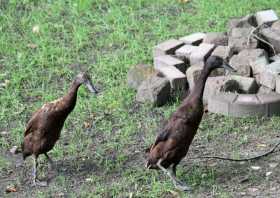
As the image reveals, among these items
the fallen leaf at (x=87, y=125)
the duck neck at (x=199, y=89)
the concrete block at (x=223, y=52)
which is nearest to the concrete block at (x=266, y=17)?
the concrete block at (x=223, y=52)

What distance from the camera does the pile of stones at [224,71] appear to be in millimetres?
8633

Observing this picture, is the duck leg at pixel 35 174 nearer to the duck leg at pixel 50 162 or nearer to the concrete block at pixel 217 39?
the duck leg at pixel 50 162

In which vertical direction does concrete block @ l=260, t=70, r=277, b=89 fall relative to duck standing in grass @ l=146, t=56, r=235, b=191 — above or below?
below

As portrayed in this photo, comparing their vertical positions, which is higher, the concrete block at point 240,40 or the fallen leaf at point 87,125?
the concrete block at point 240,40

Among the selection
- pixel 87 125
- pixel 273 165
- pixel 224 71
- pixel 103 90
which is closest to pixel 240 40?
pixel 224 71

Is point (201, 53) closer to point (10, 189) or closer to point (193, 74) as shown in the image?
point (193, 74)

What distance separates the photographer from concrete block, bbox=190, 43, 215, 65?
946 centimetres

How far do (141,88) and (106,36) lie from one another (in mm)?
2314

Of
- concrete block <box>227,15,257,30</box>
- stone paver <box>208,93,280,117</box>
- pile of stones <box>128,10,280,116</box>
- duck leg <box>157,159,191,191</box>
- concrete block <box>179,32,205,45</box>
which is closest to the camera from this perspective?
duck leg <box>157,159,191,191</box>

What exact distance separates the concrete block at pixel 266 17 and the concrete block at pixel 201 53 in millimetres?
909

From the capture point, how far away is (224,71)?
30.7ft

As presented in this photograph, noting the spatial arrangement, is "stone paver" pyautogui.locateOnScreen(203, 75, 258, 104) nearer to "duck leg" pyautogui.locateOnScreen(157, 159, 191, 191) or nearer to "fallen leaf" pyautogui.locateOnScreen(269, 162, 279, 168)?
"fallen leaf" pyautogui.locateOnScreen(269, 162, 279, 168)

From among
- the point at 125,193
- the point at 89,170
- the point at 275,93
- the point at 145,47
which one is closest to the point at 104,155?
the point at 89,170

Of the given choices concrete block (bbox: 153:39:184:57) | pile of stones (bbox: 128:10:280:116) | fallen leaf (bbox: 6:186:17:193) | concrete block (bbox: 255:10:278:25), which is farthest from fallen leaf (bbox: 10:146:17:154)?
concrete block (bbox: 255:10:278:25)
